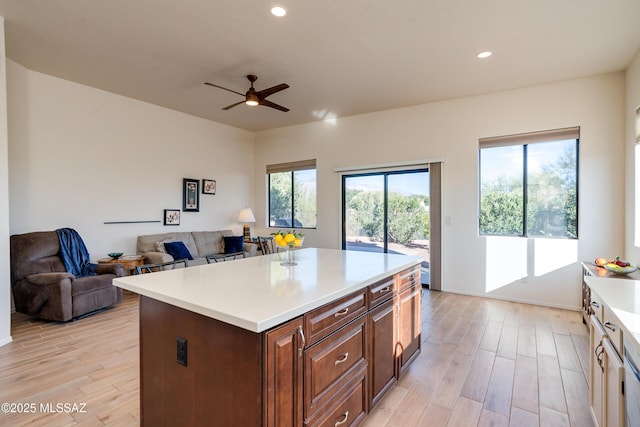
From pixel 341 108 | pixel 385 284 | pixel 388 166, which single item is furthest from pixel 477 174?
pixel 385 284

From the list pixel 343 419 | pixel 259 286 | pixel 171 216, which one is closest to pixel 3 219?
pixel 171 216

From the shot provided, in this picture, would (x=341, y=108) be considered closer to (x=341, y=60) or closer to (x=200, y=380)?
(x=341, y=60)

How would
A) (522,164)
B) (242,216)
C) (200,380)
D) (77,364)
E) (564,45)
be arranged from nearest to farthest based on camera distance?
(200,380) < (77,364) < (564,45) < (522,164) < (242,216)

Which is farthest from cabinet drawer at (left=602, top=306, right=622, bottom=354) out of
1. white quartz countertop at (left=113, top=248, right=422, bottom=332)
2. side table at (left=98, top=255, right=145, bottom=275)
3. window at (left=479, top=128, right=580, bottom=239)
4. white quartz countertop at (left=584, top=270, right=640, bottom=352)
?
side table at (left=98, top=255, right=145, bottom=275)

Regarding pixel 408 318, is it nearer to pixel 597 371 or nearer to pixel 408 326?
pixel 408 326

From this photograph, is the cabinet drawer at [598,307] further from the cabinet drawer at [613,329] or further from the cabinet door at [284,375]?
the cabinet door at [284,375]

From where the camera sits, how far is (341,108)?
209 inches

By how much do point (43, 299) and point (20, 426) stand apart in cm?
206

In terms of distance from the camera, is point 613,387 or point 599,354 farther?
point 599,354

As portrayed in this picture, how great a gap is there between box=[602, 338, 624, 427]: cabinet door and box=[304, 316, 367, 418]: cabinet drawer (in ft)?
3.60

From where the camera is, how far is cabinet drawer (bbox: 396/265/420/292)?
224 centimetres

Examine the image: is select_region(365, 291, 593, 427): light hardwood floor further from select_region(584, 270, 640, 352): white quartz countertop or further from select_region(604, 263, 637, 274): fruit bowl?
select_region(584, 270, 640, 352): white quartz countertop

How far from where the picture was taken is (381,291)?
6.43 ft

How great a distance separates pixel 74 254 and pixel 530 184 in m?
6.29
